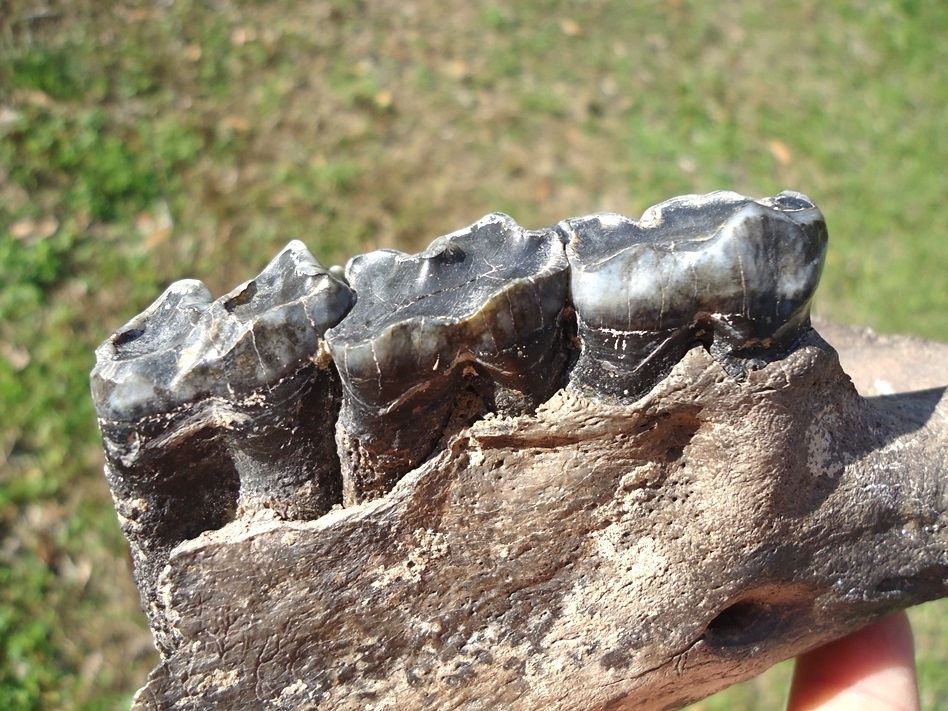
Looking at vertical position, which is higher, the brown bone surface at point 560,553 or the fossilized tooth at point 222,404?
the fossilized tooth at point 222,404

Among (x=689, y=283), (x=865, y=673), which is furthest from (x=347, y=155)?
(x=689, y=283)

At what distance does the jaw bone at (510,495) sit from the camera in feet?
3.37

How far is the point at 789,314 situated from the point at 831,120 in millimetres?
3504

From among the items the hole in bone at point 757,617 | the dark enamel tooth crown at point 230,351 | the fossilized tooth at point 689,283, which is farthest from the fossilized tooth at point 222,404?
the hole in bone at point 757,617

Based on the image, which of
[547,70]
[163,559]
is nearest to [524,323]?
[163,559]

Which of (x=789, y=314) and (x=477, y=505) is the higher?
(x=789, y=314)

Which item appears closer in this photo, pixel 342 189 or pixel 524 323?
pixel 524 323

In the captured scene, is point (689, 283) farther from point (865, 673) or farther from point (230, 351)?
point (865, 673)

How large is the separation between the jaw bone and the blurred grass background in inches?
62.4

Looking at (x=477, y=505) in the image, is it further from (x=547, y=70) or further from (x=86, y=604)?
(x=547, y=70)

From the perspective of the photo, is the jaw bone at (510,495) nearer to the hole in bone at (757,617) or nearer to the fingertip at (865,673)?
the hole in bone at (757,617)

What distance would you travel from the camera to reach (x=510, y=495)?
115cm

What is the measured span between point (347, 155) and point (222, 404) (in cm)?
269

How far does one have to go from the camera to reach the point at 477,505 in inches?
45.1
